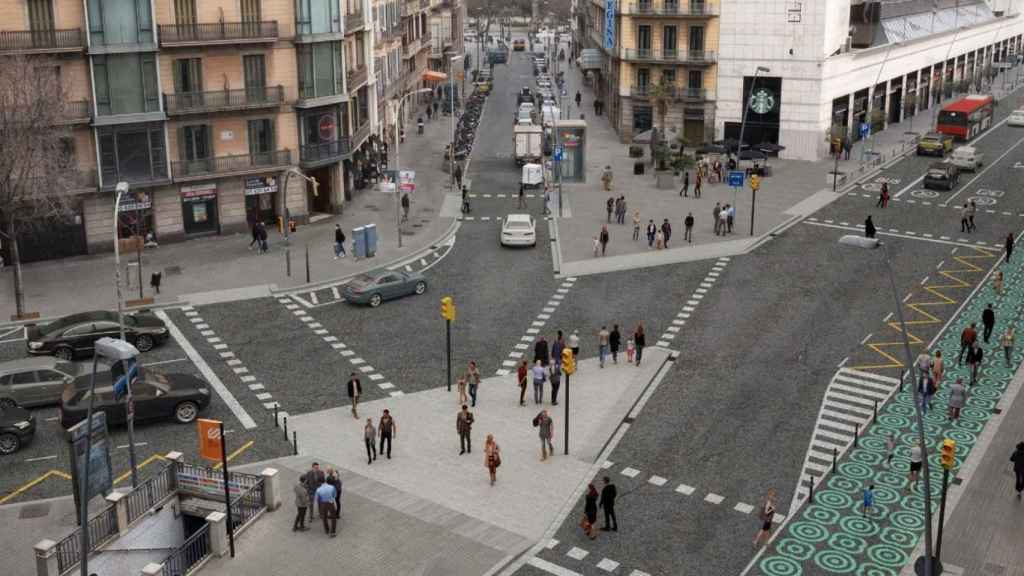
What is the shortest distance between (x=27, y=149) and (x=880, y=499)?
114 feet

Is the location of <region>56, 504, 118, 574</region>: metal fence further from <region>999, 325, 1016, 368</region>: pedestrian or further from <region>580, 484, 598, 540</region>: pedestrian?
<region>999, 325, 1016, 368</region>: pedestrian

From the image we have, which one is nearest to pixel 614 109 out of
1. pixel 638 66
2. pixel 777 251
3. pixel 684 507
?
pixel 638 66

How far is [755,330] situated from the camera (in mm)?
42344

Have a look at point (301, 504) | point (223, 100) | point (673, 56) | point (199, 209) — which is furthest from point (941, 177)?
point (301, 504)

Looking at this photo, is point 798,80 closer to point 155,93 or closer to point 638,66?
point 638,66

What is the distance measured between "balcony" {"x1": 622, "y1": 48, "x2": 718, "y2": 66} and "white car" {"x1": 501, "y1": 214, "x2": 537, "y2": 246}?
1265 inches

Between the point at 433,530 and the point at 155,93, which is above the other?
the point at 155,93

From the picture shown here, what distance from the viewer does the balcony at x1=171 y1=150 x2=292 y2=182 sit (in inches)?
2151

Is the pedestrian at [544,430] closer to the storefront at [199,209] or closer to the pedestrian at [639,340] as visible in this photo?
the pedestrian at [639,340]

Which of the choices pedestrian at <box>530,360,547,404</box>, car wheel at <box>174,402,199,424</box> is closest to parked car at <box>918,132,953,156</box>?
pedestrian at <box>530,360,547,404</box>

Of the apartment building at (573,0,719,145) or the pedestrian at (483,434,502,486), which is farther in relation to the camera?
the apartment building at (573,0,719,145)

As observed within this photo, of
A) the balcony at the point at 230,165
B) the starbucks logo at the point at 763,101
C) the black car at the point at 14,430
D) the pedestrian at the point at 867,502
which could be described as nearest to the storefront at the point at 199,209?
the balcony at the point at 230,165

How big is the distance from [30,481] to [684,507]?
706 inches

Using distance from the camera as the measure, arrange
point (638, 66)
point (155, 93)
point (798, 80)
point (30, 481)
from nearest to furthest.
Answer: point (30, 481) → point (155, 93) → point (798, 80) → point (638, 66)
